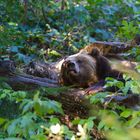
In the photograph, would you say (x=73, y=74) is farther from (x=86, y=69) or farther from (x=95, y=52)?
(x=95, y=52)

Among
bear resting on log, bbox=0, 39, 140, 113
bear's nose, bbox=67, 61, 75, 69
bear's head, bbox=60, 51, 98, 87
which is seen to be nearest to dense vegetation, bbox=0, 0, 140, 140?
bear resting on log, bbox=0, 39, 140, 113

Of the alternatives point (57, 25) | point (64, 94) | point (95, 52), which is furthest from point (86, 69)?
point (57, 25)

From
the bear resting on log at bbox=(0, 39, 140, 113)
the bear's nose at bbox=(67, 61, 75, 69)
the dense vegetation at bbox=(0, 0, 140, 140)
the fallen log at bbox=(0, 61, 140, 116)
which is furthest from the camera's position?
the dense vegetation at bbox=(0, 0, 140, 140)

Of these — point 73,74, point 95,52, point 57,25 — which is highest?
point 95,52

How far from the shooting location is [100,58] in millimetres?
4895

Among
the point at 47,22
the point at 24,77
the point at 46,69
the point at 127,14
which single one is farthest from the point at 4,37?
the point at 127,14

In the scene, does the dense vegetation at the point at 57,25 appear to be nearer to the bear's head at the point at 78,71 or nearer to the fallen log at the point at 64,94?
the fallen log at the point at 64,94

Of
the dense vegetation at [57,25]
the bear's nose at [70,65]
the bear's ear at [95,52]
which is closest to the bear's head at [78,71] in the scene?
the bear's nose at [70,65]

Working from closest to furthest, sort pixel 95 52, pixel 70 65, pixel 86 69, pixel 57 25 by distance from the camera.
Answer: pixel 70 65 < pixel 86 69 < pixel 95 52 < pixel 57 25

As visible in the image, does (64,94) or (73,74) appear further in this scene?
(73,74)

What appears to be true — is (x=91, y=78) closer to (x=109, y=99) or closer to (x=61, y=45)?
(x=109, y=99)

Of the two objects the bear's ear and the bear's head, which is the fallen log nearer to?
the bear's head

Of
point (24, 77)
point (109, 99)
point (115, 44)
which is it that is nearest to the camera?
point (109, 99)

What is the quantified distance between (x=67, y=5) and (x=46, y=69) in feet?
→ 10.0
